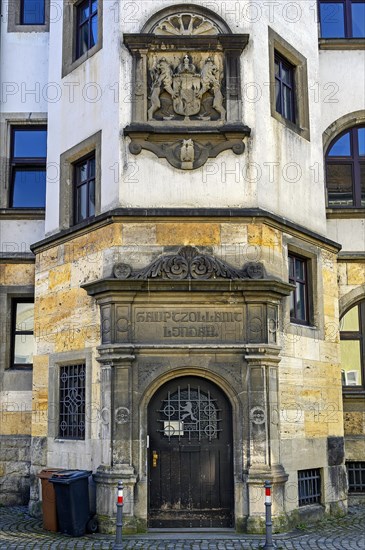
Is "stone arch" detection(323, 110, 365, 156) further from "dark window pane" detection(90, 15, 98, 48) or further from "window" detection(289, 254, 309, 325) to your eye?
"dark window pane" detection(90, 15, 98, 48)

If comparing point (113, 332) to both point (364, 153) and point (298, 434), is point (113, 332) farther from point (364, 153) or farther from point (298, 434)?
point (364, 153)

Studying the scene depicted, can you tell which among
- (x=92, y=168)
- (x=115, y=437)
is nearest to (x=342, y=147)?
(x=92, y=168)

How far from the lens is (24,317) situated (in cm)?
1530

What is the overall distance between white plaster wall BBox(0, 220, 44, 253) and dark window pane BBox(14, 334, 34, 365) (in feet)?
5.86

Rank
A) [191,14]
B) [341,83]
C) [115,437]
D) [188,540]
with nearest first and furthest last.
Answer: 1. [188,540]
2. [115,437]
3. [191,14]
4. [341,83]

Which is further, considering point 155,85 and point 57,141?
point 57,141

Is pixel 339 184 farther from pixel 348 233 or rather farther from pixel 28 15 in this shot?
pixel 28 15

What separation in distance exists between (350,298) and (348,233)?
4.34ft

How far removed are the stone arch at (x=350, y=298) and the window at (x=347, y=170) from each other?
1728 mm

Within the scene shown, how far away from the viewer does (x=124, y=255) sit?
11.8 metres

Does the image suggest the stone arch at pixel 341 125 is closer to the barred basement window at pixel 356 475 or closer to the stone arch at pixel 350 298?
the stone arch at pixel 350 298

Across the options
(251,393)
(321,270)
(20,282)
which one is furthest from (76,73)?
(251,393)

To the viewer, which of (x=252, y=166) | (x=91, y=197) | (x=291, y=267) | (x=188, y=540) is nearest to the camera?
(x=188, y=540)

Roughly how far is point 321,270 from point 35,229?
592 centimetres
